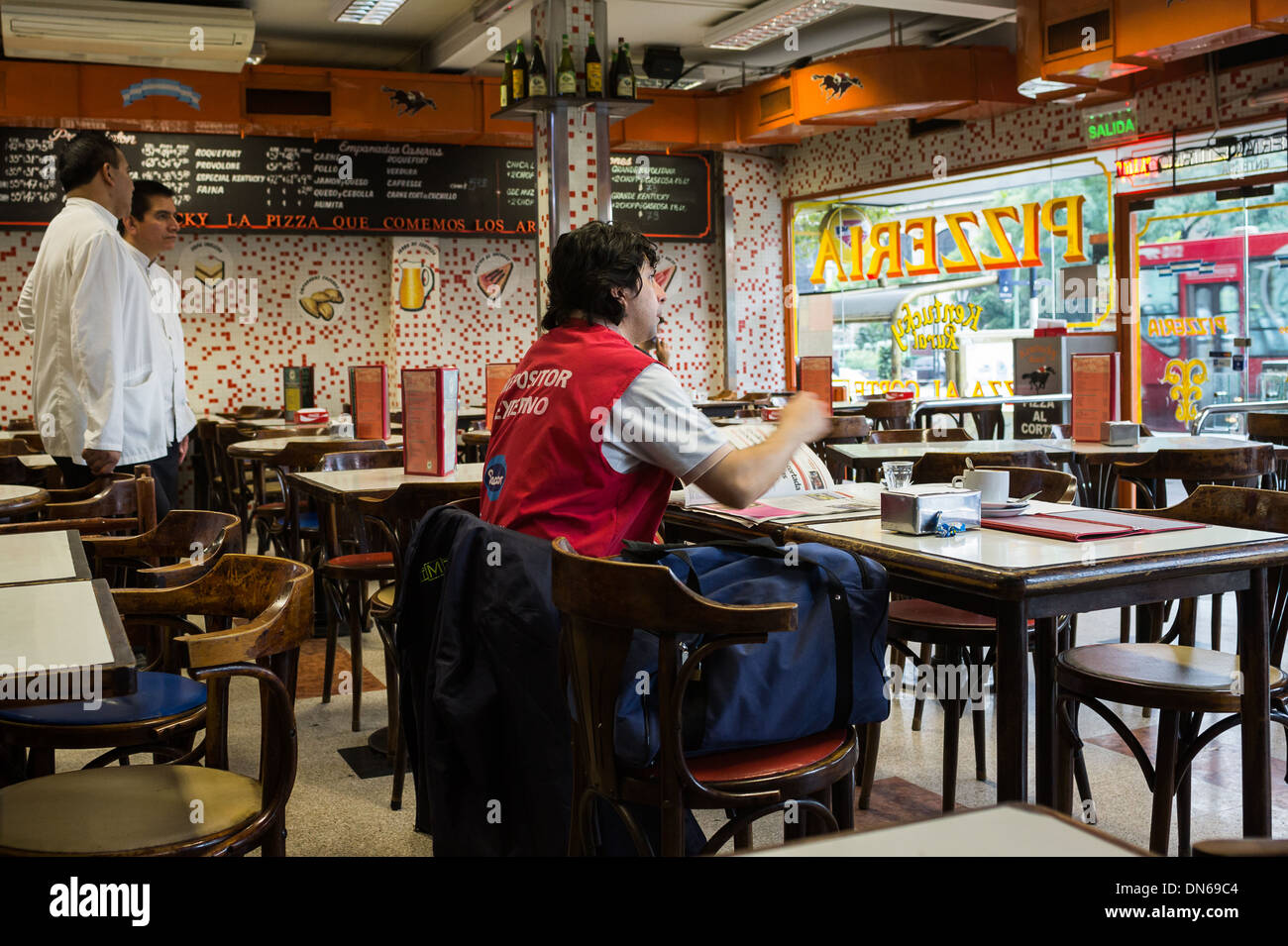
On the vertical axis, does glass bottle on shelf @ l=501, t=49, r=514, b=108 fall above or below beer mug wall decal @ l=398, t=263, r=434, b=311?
above

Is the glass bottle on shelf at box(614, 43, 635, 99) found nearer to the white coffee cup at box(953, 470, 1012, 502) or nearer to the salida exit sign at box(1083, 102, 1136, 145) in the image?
the salida exit sign at box(1083, 102, 1136, 145)

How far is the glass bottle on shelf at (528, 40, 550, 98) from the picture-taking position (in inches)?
251

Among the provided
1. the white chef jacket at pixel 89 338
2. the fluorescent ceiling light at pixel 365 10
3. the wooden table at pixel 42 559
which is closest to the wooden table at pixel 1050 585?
the wooden table at pixel 42 559

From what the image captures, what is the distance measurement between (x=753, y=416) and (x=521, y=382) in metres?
5.57

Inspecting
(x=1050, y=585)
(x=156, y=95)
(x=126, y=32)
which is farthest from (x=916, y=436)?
(x=156, y=95)

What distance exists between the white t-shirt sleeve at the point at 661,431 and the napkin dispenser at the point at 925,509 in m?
0.37

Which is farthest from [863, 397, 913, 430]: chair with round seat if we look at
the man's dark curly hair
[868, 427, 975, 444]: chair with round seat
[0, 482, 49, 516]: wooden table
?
Result: the man's dark curly hair

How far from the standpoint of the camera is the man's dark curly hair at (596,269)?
2420mm

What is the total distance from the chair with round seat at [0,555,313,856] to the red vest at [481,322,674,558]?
1.51 feet

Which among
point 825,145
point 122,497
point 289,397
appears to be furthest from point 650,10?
point 122,497

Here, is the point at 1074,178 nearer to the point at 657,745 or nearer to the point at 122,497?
the point at 122,497

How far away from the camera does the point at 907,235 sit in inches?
402
